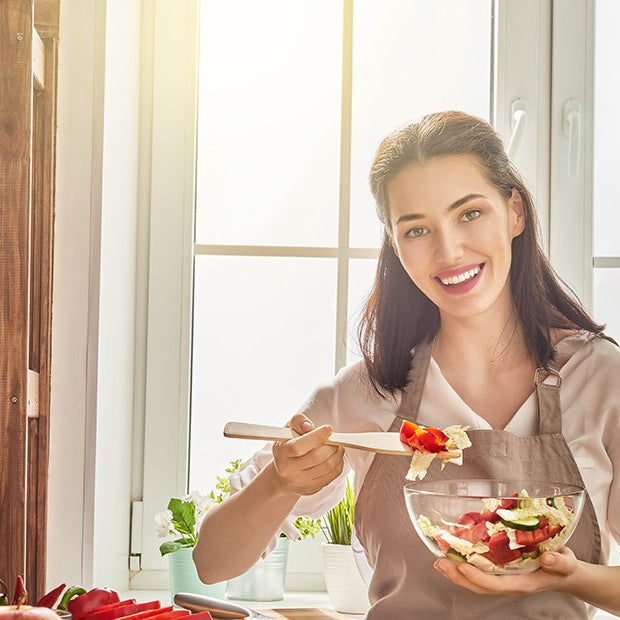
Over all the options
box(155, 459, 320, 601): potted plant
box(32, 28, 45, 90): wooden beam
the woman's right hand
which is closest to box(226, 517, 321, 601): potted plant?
box(155, 459, 320, 601): potted plant

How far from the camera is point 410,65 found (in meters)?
1.97

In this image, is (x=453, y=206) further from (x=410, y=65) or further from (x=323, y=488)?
(x=410, y=65)

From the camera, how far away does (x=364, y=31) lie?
77.4 inches

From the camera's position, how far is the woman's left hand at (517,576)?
112 cm

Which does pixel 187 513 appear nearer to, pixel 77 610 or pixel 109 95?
pixel 77 610

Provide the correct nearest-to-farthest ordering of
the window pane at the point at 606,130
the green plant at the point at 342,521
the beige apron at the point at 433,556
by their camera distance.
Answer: the beige apron at the point at 433,556 → the green plant at the point at 342,521 → the window pane at the point at 606,130

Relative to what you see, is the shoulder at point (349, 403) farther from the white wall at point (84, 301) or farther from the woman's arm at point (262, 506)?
the white wall at point (84, 301)

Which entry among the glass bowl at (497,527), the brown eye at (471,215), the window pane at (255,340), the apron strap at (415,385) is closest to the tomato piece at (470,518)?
the glass bowl at (497,527)

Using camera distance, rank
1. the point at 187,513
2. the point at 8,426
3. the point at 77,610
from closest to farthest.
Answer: the point at 77,610 < the point at 8,426 < the point at 187,513

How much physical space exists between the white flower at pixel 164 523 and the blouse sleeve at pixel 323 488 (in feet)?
0.93

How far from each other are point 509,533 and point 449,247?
1.49 feet

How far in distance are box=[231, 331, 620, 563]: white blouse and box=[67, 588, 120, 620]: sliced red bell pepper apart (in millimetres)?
259

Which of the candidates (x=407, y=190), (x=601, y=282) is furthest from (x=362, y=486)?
(x=601, y=282)

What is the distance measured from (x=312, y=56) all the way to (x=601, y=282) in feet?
2.32
